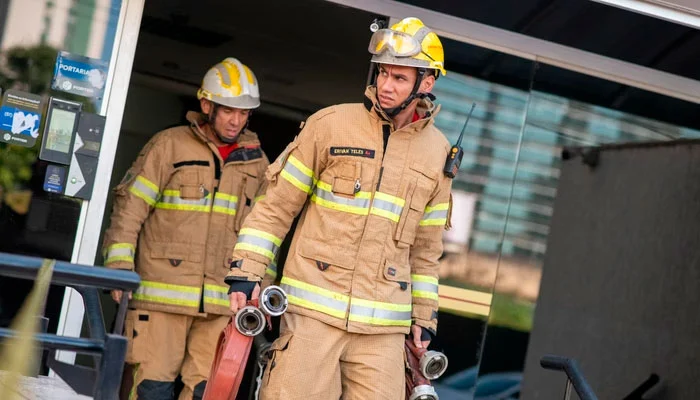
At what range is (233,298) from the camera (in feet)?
15.1

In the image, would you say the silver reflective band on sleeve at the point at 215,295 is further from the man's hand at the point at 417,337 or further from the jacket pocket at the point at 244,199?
the man's hand at the point at 417,337

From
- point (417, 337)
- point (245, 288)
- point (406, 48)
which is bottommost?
point (417, 337)

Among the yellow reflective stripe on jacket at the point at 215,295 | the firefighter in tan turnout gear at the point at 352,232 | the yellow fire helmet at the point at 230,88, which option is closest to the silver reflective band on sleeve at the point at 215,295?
the yellow reflective stripe on jacket at the point at 215,295

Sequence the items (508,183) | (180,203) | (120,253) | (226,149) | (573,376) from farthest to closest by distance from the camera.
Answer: (508,183)
(226,149)
(180,203)
(120,253)
(573,376)

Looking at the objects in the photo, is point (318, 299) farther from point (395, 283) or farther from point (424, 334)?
point (424, 334)

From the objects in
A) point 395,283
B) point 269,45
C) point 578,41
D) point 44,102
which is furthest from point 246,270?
point 269,45

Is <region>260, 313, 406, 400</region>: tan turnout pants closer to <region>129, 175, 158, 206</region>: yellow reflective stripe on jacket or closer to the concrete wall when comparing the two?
Answer: <region>129, 175, 158, 206</region>: yellow reflective stripe on jacket

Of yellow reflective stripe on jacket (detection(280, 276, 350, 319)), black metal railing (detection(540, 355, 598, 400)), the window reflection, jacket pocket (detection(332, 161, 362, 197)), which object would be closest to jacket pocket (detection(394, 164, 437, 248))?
jacket pocket (detection(332, 161, 362, 197))

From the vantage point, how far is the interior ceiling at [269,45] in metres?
7.98

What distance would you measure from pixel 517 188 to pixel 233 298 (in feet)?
11.8

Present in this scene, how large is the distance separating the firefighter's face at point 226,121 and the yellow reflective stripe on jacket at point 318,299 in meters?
1.59

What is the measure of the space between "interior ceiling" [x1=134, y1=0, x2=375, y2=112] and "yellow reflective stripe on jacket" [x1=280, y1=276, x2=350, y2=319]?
137 inches

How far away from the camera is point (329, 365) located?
4.70 metres

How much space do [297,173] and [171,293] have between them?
1.48 m
